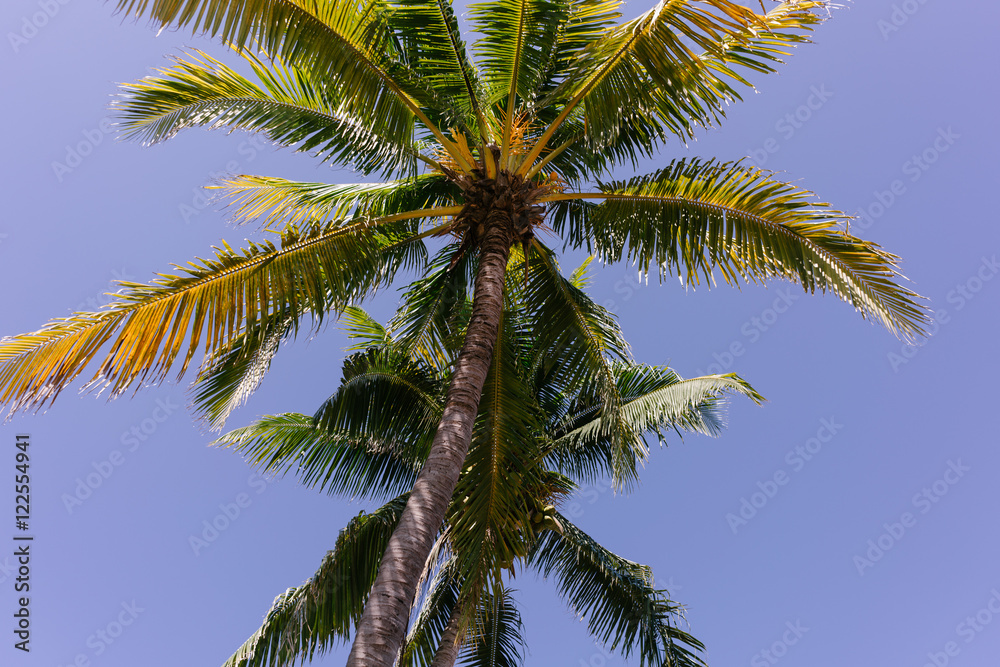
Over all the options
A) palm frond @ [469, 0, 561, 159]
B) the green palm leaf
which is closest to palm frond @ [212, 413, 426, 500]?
the green palm leaf

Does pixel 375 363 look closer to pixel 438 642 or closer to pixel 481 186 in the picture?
pixel 481 186

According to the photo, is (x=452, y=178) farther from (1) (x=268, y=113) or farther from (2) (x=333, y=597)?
(2) (x=333, y=597)

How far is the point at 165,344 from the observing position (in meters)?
5.43

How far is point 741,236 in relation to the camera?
672 cm

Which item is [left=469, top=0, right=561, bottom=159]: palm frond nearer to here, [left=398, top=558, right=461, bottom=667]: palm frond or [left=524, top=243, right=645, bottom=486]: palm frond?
[left=524, top=243, right=645, bottom=486]: palm frond

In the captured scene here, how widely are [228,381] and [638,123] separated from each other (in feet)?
16.7

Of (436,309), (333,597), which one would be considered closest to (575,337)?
(436,309)

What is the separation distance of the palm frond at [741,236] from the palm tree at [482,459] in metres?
1.16

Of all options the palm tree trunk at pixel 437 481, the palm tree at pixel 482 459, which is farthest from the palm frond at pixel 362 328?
the palm tree trunk at pixel 437 481

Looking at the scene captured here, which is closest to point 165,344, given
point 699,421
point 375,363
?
point 375,363

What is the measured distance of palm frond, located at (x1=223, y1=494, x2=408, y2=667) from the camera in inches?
317

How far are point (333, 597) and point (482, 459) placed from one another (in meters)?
3.16

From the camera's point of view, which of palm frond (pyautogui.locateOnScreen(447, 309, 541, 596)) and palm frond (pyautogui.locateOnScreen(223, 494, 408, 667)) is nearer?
palm frond (pyautogui.locateOnScreen(447, 309, 541, 596))

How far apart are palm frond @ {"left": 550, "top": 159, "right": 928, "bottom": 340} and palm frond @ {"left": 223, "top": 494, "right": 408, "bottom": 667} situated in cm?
442
